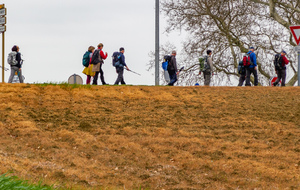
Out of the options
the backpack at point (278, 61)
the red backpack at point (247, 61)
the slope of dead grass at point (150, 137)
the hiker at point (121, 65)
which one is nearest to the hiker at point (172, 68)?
the hiker at point (121, 65)

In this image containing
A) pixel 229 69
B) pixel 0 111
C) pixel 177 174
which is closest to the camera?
pixel 177 174

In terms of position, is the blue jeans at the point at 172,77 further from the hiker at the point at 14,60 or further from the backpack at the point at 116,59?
the hiker at the point at 14,60

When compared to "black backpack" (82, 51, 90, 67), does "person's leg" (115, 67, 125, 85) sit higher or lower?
lower

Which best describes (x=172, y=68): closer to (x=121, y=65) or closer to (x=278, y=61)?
(x=121, y=65)

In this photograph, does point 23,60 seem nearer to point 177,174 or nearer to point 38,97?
point 38,97

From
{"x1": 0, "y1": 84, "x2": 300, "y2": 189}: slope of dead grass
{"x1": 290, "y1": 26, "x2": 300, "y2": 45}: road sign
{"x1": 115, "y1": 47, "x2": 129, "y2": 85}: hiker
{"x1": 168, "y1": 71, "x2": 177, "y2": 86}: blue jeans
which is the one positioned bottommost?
{"x1": 0, "y1": 84, "x2": 300, "y2": 189}: slope of dead grass

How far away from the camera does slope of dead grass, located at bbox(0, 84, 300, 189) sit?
9.56 metres

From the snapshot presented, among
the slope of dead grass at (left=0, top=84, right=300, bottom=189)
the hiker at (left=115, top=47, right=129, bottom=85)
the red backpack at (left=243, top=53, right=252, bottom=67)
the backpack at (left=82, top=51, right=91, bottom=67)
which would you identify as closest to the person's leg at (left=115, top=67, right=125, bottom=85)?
the hiker at (left=115, top=47, right=129, bottom=85)

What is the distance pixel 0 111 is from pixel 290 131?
308 inches

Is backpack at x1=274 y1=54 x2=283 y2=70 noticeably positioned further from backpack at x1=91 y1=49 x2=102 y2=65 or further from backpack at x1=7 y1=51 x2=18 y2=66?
backpack at x1=7 y1=51 x2=18 y2=66

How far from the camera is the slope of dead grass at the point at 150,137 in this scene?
9562mm

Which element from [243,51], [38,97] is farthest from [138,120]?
[243,51]

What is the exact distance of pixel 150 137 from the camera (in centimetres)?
1186

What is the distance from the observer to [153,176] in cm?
964
